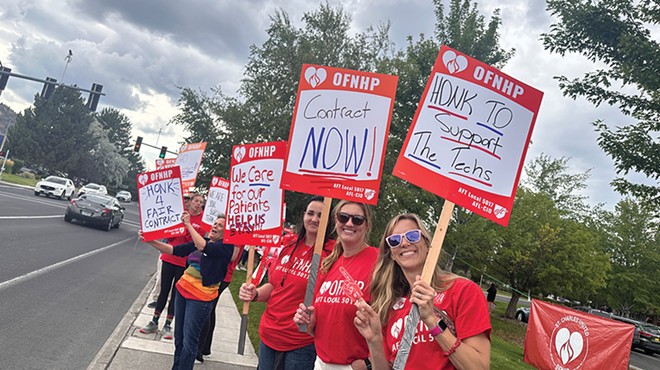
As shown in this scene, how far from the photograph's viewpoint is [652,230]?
104 ft

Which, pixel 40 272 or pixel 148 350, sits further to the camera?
pixel 40 272

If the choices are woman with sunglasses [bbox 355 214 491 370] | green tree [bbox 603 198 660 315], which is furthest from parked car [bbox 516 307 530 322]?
woman with sunglasses [bbox 355 214 491 370]

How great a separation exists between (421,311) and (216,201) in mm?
5426

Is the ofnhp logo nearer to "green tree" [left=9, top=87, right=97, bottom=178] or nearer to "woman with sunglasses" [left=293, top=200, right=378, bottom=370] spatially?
"woman with sunglasses" [left=293, top=200, right=378, bottom=370]

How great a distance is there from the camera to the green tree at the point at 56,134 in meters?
59.5

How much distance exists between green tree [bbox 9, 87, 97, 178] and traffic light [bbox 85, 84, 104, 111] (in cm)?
3990

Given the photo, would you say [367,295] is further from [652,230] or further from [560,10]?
[652,230]

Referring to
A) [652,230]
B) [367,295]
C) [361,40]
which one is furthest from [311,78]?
[652,230]

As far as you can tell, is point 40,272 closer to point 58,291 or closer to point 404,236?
point 58,291

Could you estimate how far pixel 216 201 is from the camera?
694cm

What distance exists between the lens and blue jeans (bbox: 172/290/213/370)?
13.4ft

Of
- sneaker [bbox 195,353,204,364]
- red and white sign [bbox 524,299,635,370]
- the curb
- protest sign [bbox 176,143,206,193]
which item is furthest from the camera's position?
protest sign [bbox 176,143,206,193]

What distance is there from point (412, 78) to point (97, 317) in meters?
11.5

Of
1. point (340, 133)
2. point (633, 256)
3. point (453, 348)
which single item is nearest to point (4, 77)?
point (340, 133)
